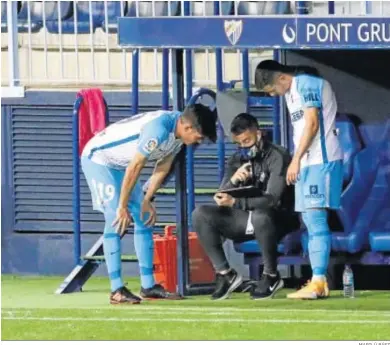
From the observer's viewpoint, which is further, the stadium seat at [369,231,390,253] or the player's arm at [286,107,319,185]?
the stadium seat at [369,231,390,253]

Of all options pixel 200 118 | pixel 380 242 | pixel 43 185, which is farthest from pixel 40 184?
pixel 380 242

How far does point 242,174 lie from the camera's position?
14.3 meters

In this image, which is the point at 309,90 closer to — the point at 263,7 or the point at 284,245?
the point at 284,245

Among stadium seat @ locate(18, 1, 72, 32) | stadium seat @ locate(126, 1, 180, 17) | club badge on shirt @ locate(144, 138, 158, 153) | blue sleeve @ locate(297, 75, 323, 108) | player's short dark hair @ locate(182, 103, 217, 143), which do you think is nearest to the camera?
club badge on shirt @ locate(144, 138, 158, 153)

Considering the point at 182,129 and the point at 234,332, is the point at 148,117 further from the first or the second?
the point at 234,332

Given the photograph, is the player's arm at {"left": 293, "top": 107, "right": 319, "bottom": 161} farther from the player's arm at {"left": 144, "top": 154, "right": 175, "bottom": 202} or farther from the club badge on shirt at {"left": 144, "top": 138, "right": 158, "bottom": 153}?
the club badge on shirt at {"left": 144, "top": 138, "right": 158, "bottom": 153}

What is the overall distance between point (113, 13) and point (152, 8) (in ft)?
1.94

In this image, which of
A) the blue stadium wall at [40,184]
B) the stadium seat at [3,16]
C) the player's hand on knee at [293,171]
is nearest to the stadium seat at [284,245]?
the player's hand on knee at [293,171]

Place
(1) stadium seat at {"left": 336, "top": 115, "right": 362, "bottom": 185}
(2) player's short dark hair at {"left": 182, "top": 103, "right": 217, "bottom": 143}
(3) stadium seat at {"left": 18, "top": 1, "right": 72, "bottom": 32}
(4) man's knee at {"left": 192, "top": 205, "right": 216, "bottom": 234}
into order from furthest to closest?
(3) stadium seat at {"left": 18, "top": 1, "right": 72, "bottom": 32} < (1) stadium seat at {"left": 336, "top": 115, "right": 362, "bottom": 185} < (4) man's knee at {"left": 192, "top": 205, "right": 216, "bottom": 234} < (2) player's short dark hair at {"left": 182, "top": 103, "right": 217, "bottom": 143}

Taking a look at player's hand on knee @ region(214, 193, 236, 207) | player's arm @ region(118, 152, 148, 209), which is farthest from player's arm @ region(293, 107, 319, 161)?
player's arm @ region(118, 152, 148, 209)

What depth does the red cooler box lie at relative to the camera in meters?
14.6

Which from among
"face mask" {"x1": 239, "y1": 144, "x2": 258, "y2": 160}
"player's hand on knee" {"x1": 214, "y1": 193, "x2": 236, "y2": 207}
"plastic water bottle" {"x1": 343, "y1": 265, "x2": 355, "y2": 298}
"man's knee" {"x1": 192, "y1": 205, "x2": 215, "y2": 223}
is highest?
"face mask" {"x1": 239, "y1": 144, "x2": 258, "y2": 160}

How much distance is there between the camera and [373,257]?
568 inches

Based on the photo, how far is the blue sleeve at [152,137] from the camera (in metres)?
13.4
